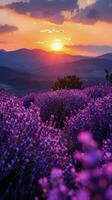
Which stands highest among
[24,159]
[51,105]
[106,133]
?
[24,159]

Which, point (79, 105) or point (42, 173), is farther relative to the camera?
point (79, 105)

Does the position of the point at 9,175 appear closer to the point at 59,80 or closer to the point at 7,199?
the point at 7,199

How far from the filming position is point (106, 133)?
15.7 ft

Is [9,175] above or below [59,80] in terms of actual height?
above

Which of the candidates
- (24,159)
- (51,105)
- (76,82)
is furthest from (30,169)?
(76,82)

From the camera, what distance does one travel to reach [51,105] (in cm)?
841

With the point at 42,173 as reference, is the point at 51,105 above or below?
below

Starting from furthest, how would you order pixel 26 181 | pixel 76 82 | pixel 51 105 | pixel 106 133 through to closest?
pixel 76 82
pixel 51 105
pixel 106 133
pixel 26 181

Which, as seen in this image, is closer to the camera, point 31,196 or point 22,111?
point 31,196

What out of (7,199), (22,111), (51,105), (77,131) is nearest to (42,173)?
(7,199)

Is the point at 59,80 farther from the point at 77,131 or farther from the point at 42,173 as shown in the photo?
the point at 42,173

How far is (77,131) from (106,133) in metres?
0.34

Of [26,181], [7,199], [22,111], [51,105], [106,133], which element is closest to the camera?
[7,199]

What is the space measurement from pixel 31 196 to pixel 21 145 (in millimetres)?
357
